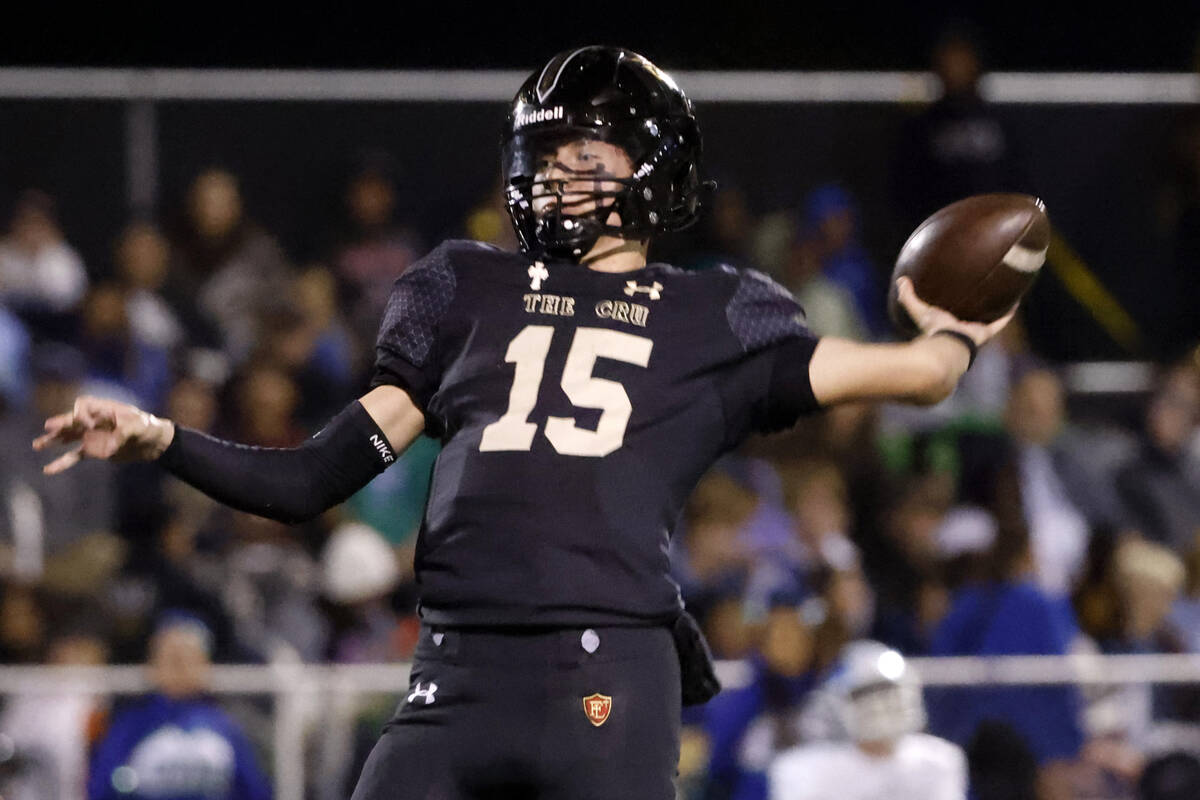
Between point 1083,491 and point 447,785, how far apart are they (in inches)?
228

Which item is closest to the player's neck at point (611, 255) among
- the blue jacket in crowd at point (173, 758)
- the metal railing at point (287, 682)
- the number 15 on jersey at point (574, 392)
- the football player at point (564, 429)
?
the football player at point (564, 429)

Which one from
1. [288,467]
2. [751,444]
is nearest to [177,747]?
[751,444]

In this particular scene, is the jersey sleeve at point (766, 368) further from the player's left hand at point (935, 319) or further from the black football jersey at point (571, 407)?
the player's left hand at point (935, 319)

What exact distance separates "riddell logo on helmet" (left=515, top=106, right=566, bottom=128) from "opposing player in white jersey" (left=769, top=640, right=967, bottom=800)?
3511 millimetres

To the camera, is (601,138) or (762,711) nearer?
(601,138)

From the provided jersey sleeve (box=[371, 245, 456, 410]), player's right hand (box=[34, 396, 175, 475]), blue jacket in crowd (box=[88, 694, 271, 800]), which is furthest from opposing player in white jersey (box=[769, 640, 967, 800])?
player's right hand (box=[34, 396, 175, 475])

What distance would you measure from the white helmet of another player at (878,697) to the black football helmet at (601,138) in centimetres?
332

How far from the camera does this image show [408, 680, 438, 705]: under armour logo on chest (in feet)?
9.26

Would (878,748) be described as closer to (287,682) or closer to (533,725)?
(287,682)

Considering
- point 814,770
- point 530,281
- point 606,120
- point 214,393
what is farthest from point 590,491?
point 214,393

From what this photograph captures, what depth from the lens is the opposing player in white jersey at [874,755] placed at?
20.4ft

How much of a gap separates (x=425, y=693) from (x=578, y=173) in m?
0.91

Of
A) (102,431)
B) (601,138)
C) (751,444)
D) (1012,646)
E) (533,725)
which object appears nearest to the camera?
(533,725)

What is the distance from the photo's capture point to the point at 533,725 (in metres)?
2.75
